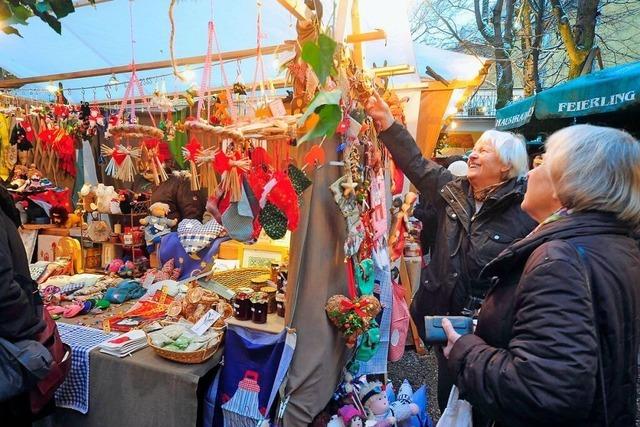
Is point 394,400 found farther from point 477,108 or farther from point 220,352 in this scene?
point 477,108

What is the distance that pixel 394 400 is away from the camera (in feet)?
7.15

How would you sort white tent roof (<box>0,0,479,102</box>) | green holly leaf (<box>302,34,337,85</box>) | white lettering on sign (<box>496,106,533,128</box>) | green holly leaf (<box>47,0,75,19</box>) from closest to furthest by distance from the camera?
green holly leaf (<box>302,34,337,85</box>)
green holly leaf (<box>47,0,75,19</box>)
white tent roof (<box>0,0,479,102</box>)
white lettering on sign (<box>496,106,533,128</box>)

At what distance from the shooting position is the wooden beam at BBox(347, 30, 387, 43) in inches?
64.1

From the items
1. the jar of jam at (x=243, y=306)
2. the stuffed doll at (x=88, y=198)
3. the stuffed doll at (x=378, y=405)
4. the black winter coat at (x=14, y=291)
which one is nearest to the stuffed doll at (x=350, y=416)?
the stuffed doll at (x=378, y=405)

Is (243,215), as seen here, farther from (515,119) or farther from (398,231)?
(515,119)

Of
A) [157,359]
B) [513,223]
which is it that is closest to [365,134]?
[513,223]

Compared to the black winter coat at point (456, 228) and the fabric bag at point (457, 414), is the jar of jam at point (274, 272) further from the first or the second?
the fabric bag at point (457, 414)

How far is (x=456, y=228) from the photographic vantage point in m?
1.78

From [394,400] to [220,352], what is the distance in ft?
3.33

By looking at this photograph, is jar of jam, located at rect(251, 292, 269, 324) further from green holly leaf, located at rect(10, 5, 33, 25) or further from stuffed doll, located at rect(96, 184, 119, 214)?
stuffed doll, located at rect(96, 184, 119, 214)

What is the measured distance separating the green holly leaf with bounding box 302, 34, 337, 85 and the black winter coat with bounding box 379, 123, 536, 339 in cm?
92

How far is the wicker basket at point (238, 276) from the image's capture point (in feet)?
7.93

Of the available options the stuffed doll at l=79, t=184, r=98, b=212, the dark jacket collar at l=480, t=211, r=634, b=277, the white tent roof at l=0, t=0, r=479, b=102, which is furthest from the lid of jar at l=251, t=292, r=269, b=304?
the stuffed doll at l=79, t=184, r=98, b=212

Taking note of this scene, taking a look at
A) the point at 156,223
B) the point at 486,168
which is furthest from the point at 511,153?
the point at 156,223
